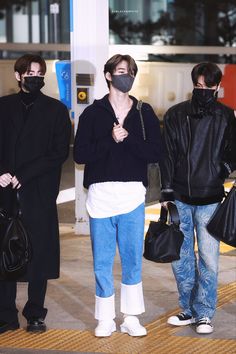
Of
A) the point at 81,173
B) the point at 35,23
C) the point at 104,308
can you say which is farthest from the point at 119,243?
the point at 35,23

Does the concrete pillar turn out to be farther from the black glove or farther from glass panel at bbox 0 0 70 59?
the black glove

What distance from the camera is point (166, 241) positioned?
238 inches

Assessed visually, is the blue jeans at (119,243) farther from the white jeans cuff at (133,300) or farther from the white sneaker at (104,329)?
the white sneaker at (104,329)

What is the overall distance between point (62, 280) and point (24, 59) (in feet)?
7.00

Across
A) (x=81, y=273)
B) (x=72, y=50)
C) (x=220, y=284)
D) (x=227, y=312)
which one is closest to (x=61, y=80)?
(x=72, y=50)

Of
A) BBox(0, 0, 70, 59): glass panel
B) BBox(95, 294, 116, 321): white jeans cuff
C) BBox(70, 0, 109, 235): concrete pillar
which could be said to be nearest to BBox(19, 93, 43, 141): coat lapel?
BBox(95, 294, 116, 321): white jeans cuff

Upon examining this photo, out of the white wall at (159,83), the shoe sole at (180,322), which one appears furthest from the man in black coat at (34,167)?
the white wall at (159,83)

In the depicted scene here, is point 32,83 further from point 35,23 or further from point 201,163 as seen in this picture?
point 35,23

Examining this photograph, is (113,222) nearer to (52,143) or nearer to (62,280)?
(52,143)

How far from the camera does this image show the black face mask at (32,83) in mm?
6137

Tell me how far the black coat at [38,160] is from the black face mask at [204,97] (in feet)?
2.75

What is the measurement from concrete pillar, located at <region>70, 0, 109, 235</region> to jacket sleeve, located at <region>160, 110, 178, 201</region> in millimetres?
2840

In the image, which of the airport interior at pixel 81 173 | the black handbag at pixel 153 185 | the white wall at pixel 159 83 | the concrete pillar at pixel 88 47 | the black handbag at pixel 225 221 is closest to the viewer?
the black handbag at pixel 225 221

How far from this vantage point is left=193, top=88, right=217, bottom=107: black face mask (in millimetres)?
6047
